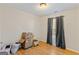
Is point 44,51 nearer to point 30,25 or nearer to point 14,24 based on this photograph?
point 30,25

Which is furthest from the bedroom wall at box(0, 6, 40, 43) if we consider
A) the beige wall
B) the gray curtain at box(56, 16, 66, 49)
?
the gray curtain at box(56, 16, 66, 49)

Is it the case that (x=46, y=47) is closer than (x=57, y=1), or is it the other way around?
(x=57, y=1)

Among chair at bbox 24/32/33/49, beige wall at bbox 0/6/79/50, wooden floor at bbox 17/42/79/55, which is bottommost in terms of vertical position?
wooden floor at bbox 17/42/79/55

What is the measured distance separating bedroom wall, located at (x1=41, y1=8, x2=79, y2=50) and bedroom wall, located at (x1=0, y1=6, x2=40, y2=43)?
164 millimetres

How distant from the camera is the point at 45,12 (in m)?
1.61

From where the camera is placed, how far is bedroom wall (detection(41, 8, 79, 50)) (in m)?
1.56

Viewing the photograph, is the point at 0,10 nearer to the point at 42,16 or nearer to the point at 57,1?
the point at 42,16

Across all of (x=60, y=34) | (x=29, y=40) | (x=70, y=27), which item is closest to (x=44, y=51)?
(x=29, y=40)

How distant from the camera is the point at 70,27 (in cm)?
160

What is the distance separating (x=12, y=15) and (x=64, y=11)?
2.75 feet

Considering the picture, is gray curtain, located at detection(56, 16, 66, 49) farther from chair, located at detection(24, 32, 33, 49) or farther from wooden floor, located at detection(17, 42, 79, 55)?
chair, located at detection(24, 32, 33, 49)

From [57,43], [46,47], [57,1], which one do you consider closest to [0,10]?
[57,1]

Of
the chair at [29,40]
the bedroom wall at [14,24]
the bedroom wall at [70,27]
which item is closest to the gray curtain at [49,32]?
the bedroom wall at [70,27]

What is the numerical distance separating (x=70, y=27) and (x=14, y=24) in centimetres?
90
